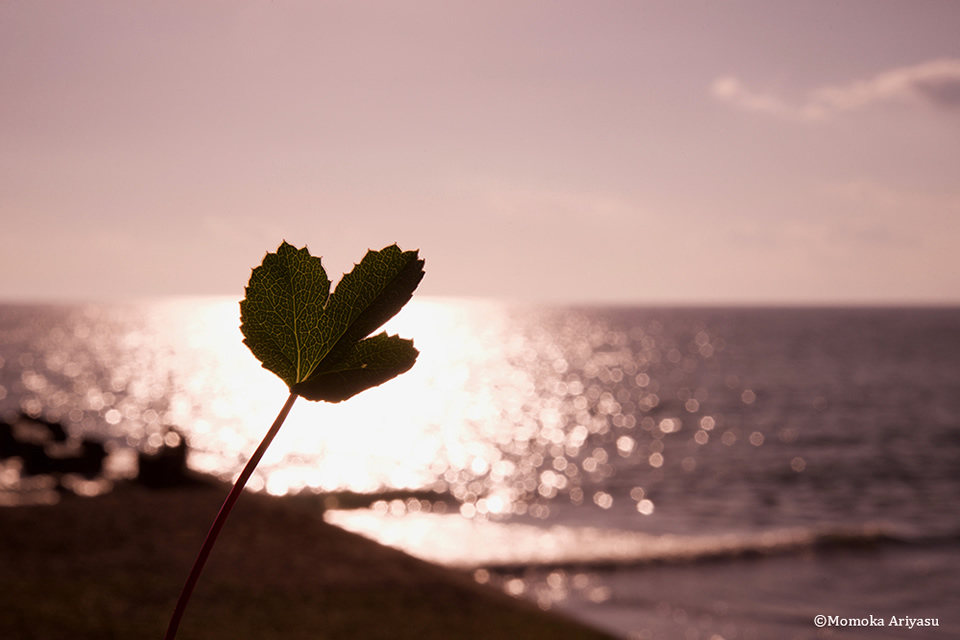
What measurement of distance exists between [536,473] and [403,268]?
109 ft

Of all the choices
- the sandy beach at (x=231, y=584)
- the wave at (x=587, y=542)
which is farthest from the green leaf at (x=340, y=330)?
the wave at (x=587, y=542)

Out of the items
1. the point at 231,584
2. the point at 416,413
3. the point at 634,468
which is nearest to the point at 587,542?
the point at 231,584

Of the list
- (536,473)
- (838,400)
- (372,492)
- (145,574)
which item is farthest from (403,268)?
(838,400)

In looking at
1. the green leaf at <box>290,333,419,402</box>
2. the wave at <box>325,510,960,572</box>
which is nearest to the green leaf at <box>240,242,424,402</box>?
the green leaf at <box>290,333,419,402</box>

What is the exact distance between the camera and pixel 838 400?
185ft

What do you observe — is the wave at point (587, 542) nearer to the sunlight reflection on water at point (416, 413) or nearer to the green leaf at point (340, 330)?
the sunlight reflection on water at point (416, 413)

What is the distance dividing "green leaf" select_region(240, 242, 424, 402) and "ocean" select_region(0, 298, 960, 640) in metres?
0.02

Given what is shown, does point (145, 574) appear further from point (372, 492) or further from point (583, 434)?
point (583, 434)

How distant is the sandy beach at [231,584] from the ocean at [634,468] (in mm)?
3184

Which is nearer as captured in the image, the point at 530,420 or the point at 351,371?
the point at 351,371

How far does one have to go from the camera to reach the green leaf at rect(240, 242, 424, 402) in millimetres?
403

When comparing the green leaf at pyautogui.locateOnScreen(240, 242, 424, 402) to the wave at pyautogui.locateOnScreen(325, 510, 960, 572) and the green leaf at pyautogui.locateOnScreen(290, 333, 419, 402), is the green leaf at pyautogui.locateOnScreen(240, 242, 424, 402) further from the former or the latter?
the wave at pyautogui.locateOnScreen(325, 510, 960, 572)

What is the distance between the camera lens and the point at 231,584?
11125 mm

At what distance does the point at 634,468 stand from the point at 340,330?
34355mm
